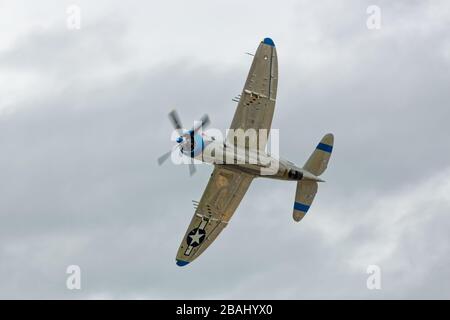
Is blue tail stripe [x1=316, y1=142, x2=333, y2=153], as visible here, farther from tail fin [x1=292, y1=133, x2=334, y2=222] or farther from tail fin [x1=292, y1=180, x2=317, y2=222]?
tail fin [x1=292, y1=180, x2=317, y2=222]

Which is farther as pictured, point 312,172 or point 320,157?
point 320,157

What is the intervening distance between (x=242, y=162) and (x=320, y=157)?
4.94 meters

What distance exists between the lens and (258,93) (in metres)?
52.5

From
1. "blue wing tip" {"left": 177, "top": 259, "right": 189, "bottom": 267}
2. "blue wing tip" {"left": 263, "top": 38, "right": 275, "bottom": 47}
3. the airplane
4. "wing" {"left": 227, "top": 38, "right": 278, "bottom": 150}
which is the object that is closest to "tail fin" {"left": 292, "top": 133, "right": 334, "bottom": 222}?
the airplane

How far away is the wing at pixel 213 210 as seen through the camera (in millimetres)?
54000

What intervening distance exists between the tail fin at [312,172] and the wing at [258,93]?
3277mm

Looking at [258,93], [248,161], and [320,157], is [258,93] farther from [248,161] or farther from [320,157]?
[320,157]

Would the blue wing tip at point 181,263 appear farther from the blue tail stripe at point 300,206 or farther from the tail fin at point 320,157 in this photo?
the tail fin at point 320,157

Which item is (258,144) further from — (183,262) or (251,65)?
(183,262)

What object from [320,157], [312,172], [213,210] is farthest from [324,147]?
[213,210]

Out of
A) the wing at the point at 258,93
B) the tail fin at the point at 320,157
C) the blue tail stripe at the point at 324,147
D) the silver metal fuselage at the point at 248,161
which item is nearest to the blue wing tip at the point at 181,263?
the silver metal fuselage at the point at 248,161

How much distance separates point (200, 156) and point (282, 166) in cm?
449

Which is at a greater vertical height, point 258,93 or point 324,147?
point 258,93

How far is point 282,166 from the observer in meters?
52.5
